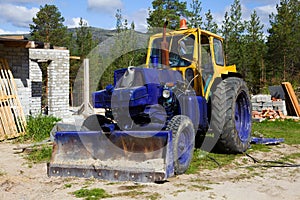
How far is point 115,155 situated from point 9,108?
5.67m

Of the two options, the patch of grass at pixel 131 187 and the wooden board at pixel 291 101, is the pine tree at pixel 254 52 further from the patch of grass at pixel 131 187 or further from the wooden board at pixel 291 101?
the patch of grass at pixel 131 187

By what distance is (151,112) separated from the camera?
5898 millimetres

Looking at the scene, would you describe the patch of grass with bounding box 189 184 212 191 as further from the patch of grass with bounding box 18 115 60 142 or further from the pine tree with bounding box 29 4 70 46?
the pine tree with bounding box 29 4 70 46

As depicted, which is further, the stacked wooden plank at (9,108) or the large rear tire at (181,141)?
the stacked wooden plank at (9,108)

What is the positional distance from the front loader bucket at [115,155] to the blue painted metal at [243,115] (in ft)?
9.57

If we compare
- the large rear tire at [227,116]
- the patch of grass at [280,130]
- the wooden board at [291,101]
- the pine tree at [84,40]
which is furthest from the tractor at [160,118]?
the pine tree at [84,40]

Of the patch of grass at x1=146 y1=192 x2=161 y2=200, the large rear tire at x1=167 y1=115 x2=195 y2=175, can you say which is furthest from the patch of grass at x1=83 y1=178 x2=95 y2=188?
the large rear tire at x1=167 y1=115 x2=195 y2=175

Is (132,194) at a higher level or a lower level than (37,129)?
lower

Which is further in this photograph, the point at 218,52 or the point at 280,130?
the point at 280,130

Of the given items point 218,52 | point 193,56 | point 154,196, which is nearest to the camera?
point 154,196

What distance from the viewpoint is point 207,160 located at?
661cm

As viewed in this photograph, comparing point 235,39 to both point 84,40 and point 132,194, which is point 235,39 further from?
point 132,194

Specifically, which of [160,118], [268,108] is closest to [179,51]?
[160,118]

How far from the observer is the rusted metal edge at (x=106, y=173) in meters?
5.00
